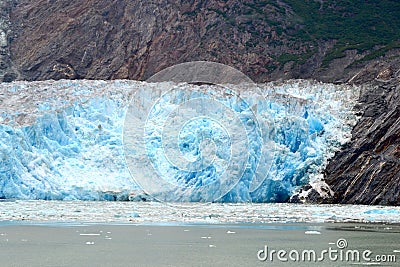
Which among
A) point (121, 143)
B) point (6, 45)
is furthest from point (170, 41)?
point (121, 143)

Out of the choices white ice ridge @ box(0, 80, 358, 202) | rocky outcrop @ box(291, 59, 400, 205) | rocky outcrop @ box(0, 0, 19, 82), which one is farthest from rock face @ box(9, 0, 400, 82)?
white ice ridge @ box(0, 80, 358, 202)

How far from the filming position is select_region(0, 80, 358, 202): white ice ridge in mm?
19156

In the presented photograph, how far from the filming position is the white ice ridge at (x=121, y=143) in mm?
19156

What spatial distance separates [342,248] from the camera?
8.41 meters

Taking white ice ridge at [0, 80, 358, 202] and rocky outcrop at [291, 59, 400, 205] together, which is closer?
rocky outcrop at [291, 59, 400, 205]

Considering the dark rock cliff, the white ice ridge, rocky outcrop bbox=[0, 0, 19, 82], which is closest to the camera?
the white ice ridge

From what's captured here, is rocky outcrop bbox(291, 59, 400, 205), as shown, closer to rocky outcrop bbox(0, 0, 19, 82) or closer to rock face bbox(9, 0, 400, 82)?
rock face bbox(9, 0, 400, 82)

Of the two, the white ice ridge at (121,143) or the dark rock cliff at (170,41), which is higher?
the dark rock cliff at (170,41)

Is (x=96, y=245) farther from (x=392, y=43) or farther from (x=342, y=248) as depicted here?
(x=392, y=43)

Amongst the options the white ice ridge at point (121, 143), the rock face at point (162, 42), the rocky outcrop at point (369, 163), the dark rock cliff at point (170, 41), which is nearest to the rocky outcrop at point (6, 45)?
the dark rock cliff at point (170, 41)

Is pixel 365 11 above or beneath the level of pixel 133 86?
above

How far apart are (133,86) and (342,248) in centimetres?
1485

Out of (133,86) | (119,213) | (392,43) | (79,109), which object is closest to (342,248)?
(119,213)

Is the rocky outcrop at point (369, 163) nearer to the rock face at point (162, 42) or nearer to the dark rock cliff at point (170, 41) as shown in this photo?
the dark rock cliff at point (170, 41)
